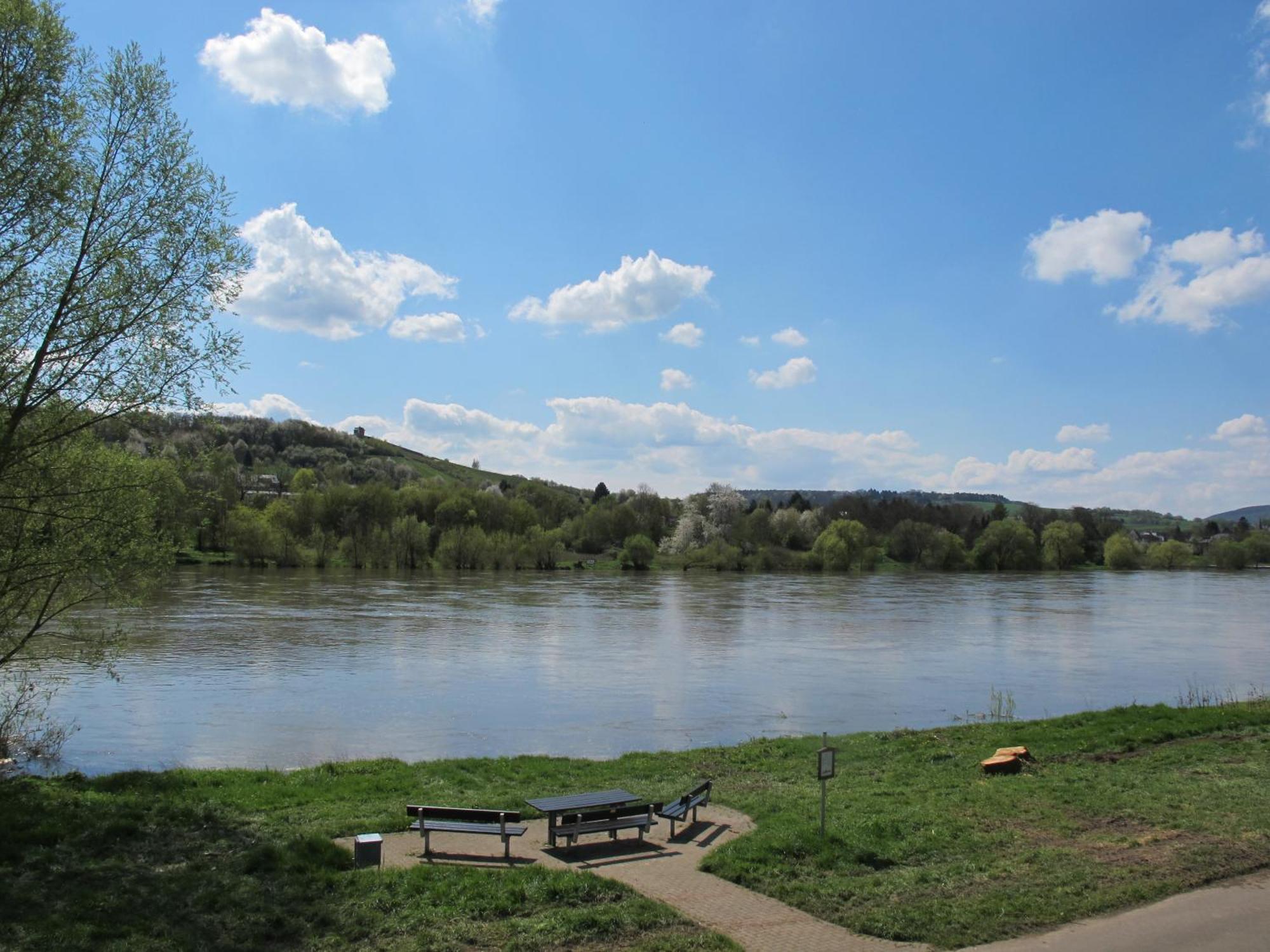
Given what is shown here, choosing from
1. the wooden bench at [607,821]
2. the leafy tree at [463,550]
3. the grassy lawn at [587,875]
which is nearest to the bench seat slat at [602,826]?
the wooden bench at [607,821]

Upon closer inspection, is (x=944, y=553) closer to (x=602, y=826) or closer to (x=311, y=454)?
(x=602, y=826)

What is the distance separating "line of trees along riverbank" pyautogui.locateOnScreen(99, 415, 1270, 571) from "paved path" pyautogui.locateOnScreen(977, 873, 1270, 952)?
6042 cm

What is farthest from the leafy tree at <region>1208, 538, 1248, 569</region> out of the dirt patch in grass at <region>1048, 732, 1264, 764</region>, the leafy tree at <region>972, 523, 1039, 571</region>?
the dirt patch in grass at <region>1048, 732, 1264, 764</region>

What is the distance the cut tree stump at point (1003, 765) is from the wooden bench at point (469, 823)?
24.2 ft

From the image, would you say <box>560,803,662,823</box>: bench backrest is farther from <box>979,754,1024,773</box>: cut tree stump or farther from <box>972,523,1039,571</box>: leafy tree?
<box>972,523,1039,571</box>: leafy tree

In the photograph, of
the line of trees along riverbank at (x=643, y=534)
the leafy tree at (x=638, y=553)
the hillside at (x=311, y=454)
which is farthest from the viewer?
the hillside at (x=311, y=454)

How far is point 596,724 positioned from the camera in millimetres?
19016

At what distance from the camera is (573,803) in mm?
9023

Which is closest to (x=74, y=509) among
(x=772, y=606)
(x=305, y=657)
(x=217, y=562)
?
(x=305, y=657)

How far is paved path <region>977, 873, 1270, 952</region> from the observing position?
6207 millimetres

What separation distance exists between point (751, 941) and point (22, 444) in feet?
28.5

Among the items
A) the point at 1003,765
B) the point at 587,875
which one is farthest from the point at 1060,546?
the point at 587,875

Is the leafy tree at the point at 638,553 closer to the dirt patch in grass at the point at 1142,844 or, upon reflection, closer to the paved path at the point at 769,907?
the dirt patch in grass at the point at 1142,844

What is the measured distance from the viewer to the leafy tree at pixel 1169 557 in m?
105
